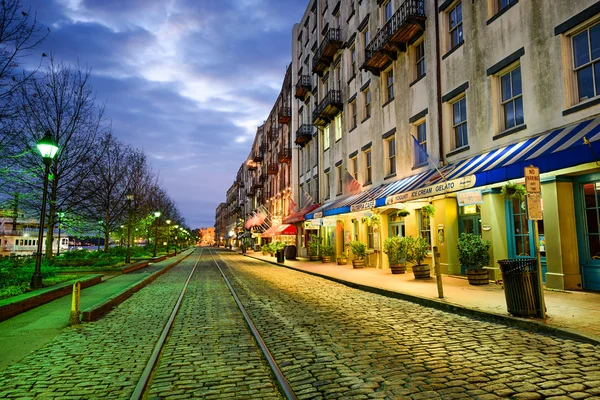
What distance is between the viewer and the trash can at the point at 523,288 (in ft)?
24.1

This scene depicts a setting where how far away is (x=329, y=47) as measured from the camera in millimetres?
27406

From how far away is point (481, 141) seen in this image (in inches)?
520

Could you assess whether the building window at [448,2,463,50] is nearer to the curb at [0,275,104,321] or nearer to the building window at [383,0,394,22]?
the building window at [383,0,394,22]

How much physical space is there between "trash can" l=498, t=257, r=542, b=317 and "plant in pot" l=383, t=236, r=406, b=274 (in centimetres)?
776

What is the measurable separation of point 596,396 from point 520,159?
283 inches

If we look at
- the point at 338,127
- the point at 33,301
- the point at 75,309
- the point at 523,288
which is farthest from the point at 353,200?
the point at 75,309

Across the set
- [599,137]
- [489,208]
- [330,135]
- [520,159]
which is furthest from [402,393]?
[330,135]

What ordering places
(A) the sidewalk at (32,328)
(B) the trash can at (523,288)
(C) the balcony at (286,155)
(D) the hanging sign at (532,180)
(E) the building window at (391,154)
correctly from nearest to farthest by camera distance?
(A) the sidewalk at (32,328) < (B) the trash can at (523,288) < (D) the hanging sign at (532,180) < (E) the building window at (391,154) < (C) the balcony at (286,155)

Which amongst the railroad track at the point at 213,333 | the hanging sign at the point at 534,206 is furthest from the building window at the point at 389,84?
the hanging sign at the point at 534,206

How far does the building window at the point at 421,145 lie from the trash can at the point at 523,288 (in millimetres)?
8269

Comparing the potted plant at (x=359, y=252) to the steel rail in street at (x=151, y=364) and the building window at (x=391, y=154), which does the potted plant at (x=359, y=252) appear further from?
the steel rail in street at (x=151, y=364)

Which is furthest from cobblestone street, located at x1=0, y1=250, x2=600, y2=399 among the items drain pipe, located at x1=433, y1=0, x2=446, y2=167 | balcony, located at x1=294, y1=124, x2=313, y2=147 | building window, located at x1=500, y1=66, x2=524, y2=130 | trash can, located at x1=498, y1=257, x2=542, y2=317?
balcony, located at x1=294, y1=124, x2=313, y2=147

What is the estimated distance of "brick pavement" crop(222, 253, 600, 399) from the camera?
4.29 metres

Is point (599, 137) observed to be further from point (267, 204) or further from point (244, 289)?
point (267, 204)
